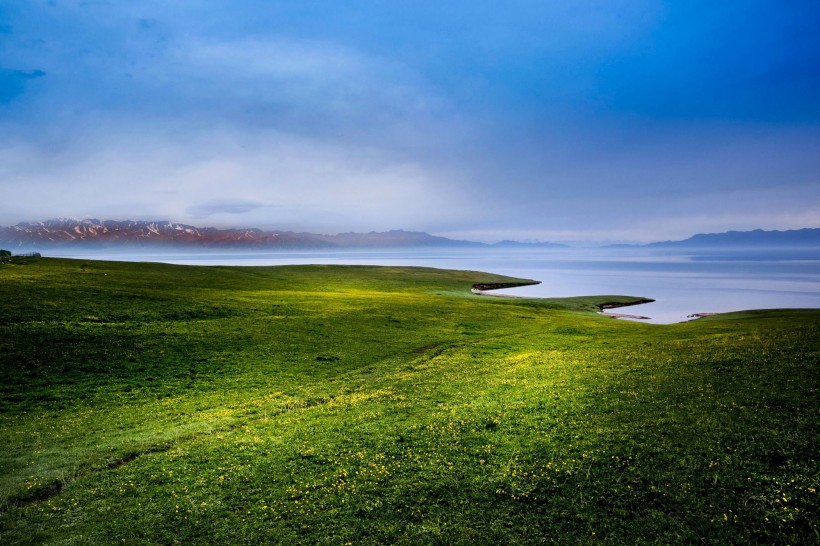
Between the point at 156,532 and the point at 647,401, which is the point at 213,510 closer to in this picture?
the point at 156,532

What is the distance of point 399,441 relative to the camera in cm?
1873

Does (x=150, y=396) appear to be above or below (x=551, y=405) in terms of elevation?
below

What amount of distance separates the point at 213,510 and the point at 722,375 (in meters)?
27.2

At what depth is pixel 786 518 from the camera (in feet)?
36.4

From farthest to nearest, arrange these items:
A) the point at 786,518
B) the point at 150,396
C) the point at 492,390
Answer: the point at 150,396, the point at 492,390, the point at 786,518

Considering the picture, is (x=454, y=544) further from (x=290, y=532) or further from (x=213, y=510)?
(x=213, y=510)

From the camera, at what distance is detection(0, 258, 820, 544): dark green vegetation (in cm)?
1265

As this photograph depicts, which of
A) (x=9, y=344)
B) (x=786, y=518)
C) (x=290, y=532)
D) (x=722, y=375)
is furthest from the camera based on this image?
(x=9, y=344)

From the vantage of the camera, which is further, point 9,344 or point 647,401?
point 9,344

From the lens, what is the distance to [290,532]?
503 inches

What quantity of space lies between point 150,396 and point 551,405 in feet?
90.4

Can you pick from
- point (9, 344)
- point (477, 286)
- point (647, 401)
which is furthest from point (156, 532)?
point (477, 286)

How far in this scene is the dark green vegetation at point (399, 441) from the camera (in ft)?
41.5

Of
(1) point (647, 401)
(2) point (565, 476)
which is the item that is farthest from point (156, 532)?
(1) point (647, 401)
